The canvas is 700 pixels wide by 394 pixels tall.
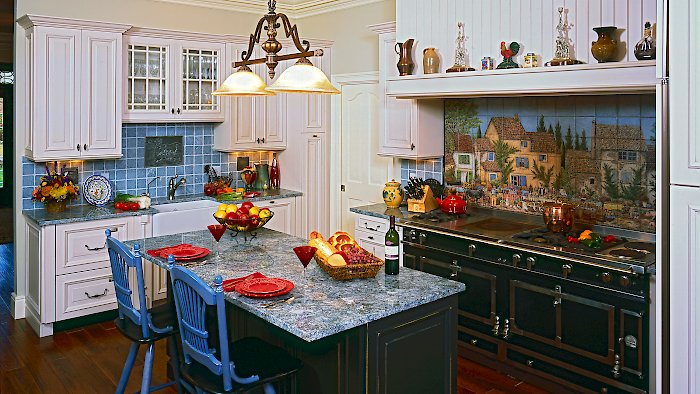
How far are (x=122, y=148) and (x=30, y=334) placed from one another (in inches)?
71.1

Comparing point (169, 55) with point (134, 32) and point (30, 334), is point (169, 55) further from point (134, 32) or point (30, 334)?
point (30, 334)

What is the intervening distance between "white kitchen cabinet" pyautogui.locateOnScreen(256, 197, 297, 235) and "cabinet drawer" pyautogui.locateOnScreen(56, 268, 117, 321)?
1710 mm

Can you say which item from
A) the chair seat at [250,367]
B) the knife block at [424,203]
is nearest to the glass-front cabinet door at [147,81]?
the knife block at [424,203]

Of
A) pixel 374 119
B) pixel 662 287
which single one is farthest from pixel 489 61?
pixel 662 287

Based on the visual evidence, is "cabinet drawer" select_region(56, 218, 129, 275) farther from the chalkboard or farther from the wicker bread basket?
the wicker bread basket

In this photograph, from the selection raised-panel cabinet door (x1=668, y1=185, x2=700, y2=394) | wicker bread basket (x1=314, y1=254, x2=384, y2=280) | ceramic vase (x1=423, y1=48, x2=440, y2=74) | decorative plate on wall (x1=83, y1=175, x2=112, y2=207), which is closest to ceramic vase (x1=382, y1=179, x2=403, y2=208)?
ceramic vase (x1=423, y1=48, x2=440, y2=74)

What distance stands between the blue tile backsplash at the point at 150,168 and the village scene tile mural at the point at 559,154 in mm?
2469

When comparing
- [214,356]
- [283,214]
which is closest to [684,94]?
[214,356]

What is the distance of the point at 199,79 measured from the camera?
5934 millimetres

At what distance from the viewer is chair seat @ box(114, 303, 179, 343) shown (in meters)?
3.27

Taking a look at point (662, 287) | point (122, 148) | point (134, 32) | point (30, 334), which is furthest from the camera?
point (122, 148)

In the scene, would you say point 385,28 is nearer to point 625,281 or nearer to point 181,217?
point 181,217

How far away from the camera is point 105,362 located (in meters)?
4.41

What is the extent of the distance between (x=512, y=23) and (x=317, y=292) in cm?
243
